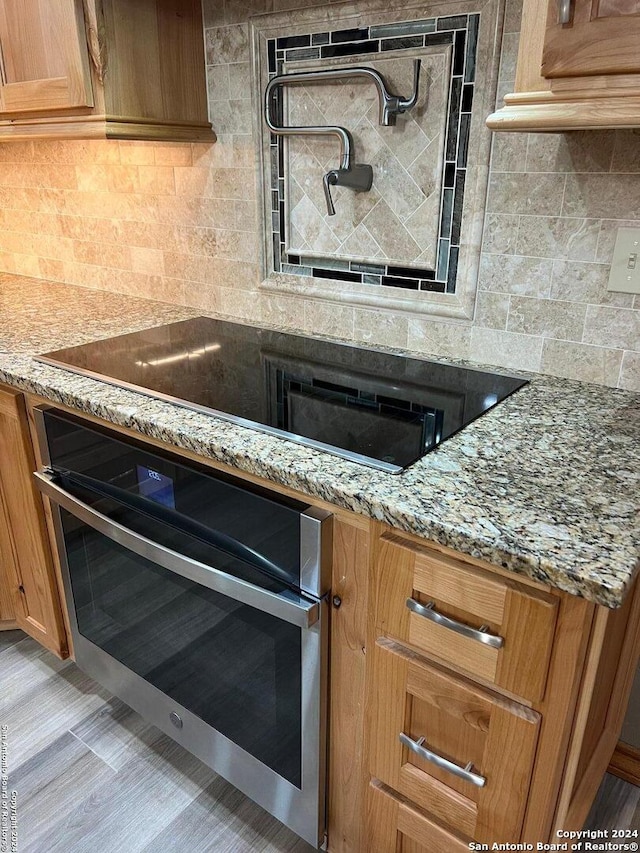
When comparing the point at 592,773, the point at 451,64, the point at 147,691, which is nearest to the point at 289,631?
the point at 147,691

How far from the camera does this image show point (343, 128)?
148 cm

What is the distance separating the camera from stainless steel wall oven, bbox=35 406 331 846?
1049 mm

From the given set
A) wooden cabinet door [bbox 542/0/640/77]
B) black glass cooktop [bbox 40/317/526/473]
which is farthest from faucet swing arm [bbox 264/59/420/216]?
wooden cabinet door [bbox 542/0/640/77]

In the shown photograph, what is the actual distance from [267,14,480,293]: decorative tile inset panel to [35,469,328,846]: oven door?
2.58ft

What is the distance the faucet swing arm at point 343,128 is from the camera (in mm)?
1373

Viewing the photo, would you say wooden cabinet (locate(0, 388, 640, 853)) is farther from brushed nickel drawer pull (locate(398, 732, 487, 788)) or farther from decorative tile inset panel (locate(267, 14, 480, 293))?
decorative tile inset panel (locate(267, 14, 480, 293))

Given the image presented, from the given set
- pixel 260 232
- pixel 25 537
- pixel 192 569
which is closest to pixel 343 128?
pixel 260 232

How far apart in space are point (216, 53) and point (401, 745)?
64.8 inches

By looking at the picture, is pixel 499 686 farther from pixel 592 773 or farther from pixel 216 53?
pixel 216 53

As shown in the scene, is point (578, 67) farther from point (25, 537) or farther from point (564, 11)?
point (25, 537)

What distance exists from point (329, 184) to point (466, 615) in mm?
1038

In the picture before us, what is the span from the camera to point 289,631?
1.08 metres

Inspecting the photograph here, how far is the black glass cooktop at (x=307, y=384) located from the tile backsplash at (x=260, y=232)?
0.10 metres

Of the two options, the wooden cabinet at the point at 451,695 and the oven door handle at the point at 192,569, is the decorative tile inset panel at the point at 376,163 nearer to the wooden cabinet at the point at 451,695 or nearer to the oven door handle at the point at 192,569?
the wooden cabinet at the point at 451,695
